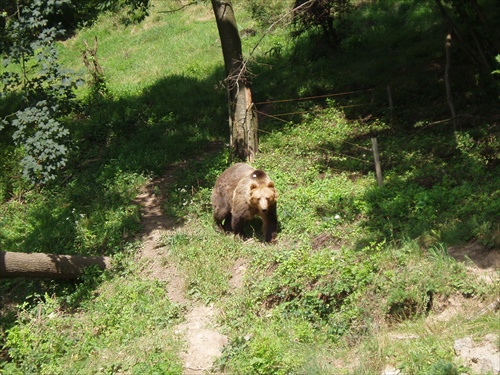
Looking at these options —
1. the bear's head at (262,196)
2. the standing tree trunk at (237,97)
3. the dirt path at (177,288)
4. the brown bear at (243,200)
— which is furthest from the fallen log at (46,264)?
the standing tree trunk at (237,97)

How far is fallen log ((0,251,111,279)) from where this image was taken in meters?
9.29

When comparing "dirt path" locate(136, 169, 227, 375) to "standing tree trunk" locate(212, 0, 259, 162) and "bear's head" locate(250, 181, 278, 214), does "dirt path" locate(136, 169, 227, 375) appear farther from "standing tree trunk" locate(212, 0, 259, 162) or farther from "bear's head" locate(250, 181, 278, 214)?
"standing tree trunk" locate(212, 0, 259, 162)

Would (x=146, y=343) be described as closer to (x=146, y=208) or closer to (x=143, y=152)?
(x=146, y=208)

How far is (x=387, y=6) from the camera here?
1869 cm

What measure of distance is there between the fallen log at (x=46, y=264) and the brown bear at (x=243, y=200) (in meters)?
2.28

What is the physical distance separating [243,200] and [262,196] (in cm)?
55

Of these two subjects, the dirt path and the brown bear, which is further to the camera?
the brown bear

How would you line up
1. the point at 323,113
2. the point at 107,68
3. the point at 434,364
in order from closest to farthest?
the point at 434,364 < the point at 323,113 < the point at 107,68

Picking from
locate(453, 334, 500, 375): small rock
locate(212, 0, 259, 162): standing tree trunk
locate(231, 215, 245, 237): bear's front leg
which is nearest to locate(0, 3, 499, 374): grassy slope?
locate(453, 334, 500, 375): small rock

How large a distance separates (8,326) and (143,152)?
5.95 m

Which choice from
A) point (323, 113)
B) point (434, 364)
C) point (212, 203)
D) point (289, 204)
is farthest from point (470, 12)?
point (434, 364)

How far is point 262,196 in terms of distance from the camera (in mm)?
9445

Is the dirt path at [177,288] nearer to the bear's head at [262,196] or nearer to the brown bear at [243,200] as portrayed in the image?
the brown bear at [243,200]

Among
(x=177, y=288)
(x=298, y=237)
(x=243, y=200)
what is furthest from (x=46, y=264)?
(x=298, y=237)
